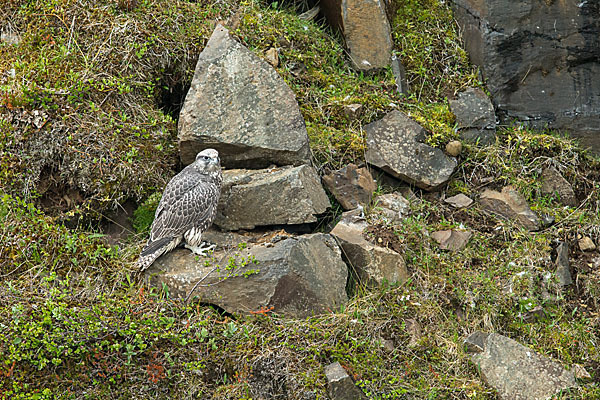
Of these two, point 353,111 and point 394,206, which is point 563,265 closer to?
point 394,206

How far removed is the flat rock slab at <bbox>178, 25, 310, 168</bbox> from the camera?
18.4 feet

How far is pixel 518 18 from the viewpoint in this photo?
6594mm

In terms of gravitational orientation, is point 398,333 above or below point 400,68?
below

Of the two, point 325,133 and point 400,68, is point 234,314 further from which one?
point 400,68

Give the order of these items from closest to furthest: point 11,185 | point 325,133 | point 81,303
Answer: point 81,303 < point 11,185 < point 325,133

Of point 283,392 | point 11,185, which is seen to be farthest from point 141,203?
point 283,392

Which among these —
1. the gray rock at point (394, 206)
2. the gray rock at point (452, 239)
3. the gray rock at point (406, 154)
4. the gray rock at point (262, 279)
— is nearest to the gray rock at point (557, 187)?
the gray rock at point (406, 154)

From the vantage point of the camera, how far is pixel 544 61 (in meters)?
6.65

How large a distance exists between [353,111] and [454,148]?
3.29ft

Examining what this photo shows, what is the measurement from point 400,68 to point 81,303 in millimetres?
3906

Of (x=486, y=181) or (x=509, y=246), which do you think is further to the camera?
(x=486, y=181)

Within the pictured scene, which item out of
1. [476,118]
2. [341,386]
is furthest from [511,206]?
[341,386]

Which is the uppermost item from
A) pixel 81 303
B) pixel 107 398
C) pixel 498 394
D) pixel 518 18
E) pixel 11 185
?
pixel 518 18

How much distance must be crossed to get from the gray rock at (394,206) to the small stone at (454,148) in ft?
2.20
